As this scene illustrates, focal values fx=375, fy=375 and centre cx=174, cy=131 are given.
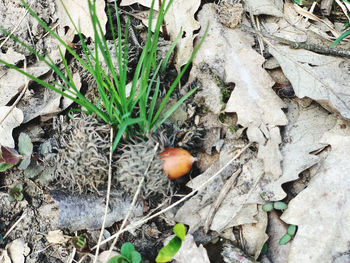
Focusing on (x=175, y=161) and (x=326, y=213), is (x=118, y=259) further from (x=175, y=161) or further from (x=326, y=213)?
(x=326, y=213)

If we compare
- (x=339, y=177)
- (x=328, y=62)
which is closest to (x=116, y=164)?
(x=339, y=177)

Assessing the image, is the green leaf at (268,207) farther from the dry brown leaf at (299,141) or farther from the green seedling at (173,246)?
the green seedling at (173,246)

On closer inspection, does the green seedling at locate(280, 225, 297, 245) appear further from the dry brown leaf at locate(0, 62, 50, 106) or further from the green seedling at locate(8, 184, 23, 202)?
the dry brown leaf at locate(0, 62, 50, 106)

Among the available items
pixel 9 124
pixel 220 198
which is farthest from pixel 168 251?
pixel 9 124

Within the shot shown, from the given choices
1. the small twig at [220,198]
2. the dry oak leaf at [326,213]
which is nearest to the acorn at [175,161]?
the small twig at [220,198]

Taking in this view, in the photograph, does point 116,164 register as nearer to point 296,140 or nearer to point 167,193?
point 167,193

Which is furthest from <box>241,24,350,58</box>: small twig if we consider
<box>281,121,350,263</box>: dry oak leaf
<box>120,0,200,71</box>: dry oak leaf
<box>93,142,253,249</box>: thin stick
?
<box>93,142,253,249</box>: thin stick
